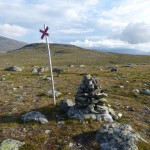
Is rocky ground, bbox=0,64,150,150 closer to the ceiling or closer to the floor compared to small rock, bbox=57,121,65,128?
closer to the floor

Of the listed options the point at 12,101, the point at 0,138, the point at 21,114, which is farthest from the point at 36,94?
the point at 0,138

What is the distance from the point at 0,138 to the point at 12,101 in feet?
30.2

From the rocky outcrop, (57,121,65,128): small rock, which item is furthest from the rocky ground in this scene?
the rocky outcrop

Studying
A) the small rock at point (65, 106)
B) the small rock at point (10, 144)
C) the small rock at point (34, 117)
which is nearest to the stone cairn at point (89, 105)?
the small rock at point (65, 106)

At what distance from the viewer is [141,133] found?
838 inches

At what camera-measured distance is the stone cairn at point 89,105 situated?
2245 cm

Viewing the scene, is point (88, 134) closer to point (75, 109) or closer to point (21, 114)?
point (75, 109)

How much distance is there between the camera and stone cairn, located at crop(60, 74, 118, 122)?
22.5 m

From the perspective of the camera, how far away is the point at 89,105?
23.1 m

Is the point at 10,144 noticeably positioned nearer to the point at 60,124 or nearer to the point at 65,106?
the point at 60,124

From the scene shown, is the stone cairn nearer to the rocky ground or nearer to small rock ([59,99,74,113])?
small rock ([59,99,74,113])

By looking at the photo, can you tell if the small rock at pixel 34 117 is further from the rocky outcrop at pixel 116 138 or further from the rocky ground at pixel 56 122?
the rocky outcrop at pixel 116 138

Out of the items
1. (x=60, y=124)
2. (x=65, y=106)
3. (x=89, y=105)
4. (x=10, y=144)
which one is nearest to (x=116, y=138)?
(x=60, y=124)

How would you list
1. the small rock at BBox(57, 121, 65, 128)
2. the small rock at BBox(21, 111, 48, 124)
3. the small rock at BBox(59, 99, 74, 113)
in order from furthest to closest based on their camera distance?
the small rock at BBox(59, 99, 74, 113), the small rock at BBox(21, 111, 48, 124), the small rock at BBox(57, 121, 65, 128)
